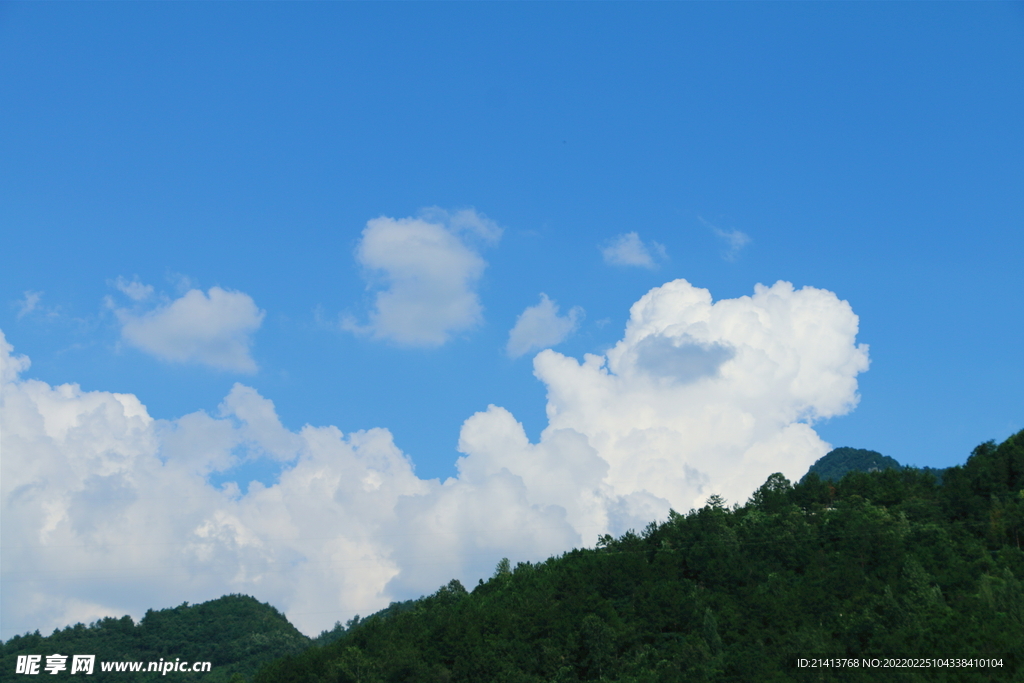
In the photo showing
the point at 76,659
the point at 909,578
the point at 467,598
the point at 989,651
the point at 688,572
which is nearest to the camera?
the point at 989,651

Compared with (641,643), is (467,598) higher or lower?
higher

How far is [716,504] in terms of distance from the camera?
131 meters

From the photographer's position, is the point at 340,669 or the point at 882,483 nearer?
the point at 340,669

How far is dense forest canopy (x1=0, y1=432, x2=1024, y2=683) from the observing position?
81000mm

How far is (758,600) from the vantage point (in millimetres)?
96750

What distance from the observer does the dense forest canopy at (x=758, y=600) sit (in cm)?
8100

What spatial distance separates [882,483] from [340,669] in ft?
269

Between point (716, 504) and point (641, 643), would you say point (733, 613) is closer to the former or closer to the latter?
point (641, 643)

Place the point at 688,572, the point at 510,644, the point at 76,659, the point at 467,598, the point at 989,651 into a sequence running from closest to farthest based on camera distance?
the point at 989,651 < the point at 510,644 < the point at 688,572 < the point at 467,598 < the point at 76,659

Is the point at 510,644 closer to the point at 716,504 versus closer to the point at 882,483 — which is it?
the point at 716,504

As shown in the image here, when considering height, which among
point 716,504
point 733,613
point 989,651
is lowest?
point 989,651

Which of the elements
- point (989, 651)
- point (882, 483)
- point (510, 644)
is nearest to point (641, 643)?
point (510, 644)

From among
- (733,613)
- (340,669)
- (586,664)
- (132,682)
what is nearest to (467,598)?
(340,669)

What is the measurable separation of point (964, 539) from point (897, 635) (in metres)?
33.7
